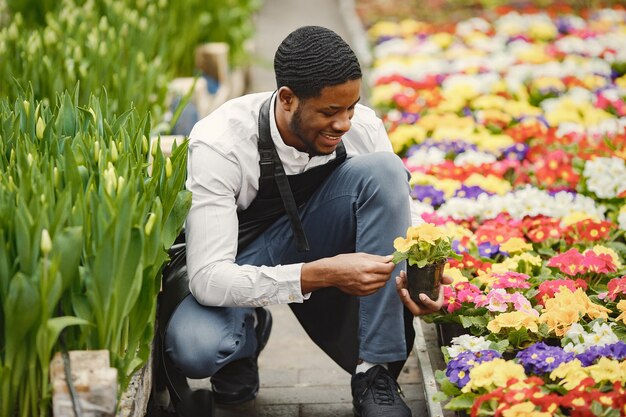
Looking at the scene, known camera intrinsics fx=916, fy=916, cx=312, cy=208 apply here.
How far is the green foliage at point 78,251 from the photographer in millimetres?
1999

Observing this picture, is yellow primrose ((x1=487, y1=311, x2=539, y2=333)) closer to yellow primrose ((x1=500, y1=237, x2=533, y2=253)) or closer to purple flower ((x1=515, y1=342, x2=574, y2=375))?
purple flower ((x1=515, y1=342, x2=574, y2=375))

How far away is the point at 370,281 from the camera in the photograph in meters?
2.50

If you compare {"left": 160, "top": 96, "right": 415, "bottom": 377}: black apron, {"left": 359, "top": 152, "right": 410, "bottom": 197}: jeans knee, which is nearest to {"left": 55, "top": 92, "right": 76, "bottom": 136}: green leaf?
{"left": 160, "top": 96, "right": 415, "bottom": 377}: black apron

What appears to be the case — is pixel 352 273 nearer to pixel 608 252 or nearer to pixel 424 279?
pixel 424 279

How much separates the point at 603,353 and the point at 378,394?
2.18 ft

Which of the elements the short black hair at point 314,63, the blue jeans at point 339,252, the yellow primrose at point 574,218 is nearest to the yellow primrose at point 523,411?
the blue jeans at point 339,252

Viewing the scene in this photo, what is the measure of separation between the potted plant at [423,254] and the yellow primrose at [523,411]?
500 millimetres

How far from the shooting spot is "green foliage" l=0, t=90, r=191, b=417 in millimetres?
1999

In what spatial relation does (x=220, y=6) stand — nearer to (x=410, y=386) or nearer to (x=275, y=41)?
(x=275, y=41)

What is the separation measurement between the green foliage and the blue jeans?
7.8 inches

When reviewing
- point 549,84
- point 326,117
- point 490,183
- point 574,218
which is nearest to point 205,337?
point 326,117

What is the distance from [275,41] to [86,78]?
561cm

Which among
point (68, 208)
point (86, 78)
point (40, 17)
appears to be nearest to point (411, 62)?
point (40, 17)

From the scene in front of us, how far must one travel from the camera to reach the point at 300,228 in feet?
9.13
